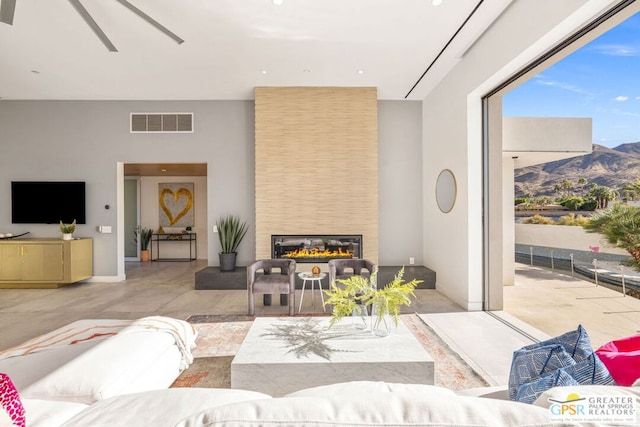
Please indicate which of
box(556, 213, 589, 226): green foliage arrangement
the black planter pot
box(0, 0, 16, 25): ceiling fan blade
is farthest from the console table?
box(556, 213, 589, 226): green foliage arrangement

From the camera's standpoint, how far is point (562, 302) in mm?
3854

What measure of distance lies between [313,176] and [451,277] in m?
2.54

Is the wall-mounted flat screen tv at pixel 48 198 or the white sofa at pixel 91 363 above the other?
the wall-mounted flat screen tv at pixel 48 198

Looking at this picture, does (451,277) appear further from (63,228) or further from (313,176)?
(63,228)

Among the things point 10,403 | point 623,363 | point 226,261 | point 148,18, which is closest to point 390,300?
point 623,363

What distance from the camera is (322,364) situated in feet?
5.97

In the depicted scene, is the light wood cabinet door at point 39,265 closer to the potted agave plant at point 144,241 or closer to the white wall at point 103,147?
the white wall at point 103,147

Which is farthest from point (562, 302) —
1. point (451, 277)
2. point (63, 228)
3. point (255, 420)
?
point (63, 228)

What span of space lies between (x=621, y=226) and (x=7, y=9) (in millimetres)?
5083

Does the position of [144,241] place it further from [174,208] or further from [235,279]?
[235,279]

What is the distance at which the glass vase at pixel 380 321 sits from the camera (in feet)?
7.17

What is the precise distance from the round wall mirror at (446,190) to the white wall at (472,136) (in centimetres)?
11

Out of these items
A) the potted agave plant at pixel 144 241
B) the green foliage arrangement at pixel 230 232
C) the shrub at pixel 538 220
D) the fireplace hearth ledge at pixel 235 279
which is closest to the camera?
the shrub at pixel 538 220

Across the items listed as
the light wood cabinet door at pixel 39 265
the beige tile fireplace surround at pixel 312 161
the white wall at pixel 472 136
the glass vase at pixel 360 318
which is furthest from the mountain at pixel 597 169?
the light wood cabinet door at pixel 39 265
